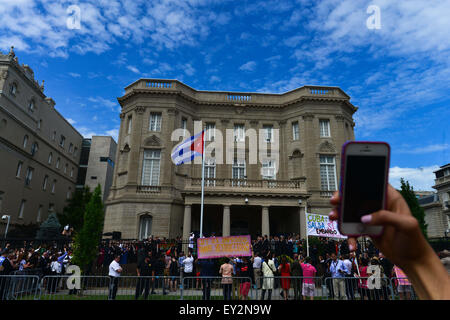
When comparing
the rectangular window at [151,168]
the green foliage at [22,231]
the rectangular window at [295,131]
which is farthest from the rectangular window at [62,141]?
the rectangular window at [295,131]

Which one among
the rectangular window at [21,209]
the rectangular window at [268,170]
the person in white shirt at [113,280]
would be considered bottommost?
the person in white shirt at [113,280]

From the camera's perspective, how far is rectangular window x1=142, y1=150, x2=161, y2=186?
2845 cm

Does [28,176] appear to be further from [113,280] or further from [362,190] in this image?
[362,190]

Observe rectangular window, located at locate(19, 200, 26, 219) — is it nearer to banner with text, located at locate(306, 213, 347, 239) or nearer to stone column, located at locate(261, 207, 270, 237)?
stone column, located at locate(261, 207, 270, 237)

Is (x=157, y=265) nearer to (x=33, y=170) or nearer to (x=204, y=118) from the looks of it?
(x=204, y=118)

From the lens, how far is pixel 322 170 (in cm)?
2955

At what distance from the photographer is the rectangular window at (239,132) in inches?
1243

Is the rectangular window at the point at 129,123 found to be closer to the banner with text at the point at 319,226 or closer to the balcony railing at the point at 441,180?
the banner with text at the point at 319,226

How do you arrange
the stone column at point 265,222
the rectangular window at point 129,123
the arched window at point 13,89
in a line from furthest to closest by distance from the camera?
the arched window at point 13,89 < the rectangular window at point 129,123 < the stone column at point 265,222

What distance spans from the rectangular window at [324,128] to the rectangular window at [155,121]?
17531mm

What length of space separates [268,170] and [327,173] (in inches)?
239

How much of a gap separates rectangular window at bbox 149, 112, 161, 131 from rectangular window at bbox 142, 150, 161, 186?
8.66ft

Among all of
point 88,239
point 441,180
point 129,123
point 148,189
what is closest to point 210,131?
point 129,123

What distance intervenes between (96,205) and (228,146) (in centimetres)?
1707
